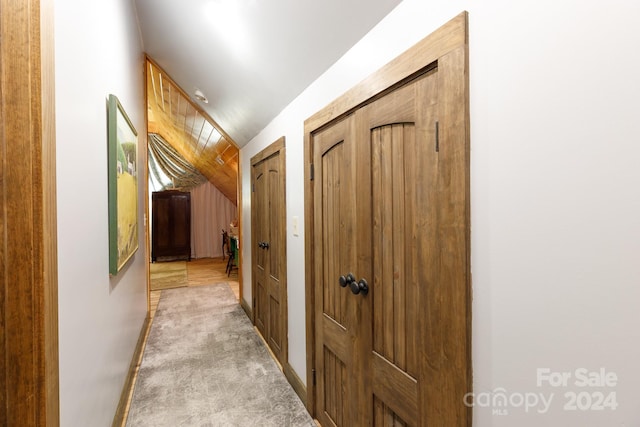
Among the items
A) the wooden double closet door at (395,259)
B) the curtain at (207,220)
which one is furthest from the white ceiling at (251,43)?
the curtain at (207,220)

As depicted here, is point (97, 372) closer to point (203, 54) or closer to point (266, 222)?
point (266, 222)

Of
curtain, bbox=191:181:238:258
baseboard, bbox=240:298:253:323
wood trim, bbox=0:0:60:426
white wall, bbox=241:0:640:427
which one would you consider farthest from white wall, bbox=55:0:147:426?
curtain, bbox=191:181:238:258

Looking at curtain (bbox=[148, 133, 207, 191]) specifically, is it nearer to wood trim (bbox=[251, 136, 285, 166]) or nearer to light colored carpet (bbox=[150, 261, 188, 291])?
light colored carpet (bbox=[150, 261, 188, 291])

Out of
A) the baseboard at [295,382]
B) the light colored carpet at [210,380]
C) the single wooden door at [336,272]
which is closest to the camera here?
the single wooden door at [336,272]

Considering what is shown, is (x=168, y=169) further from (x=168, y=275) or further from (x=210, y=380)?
(x=210, y=380)

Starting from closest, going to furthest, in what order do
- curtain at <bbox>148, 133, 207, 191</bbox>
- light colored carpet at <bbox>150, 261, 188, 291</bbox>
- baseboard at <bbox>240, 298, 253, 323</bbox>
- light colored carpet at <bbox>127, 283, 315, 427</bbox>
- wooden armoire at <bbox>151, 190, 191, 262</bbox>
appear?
light colored carpet at <bbox>127, 283, 315, 427</bbox>
baseboard at <bbox>240, 298, 253, 323</bbox>
light colored carpet at <bbox>150, 261, 188, 291</bbox>
curtain at <bbox>148, 133, 207, 191</bbox>
wooden armoire at <bbox>151, 190, 191, 262</bbox>

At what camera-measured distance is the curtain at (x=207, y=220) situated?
815 centimetres

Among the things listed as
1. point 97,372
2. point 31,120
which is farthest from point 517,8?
point 97,372

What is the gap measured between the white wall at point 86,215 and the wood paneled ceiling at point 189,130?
1.93 m

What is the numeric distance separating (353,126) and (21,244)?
1203 mm

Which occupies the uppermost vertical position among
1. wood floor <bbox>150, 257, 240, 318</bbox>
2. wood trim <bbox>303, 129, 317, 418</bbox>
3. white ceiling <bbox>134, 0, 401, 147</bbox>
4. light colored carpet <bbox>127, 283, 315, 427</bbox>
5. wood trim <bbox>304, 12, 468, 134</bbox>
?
Answer: white ceiling <bbox>134, 0, 401, 147</bbox>

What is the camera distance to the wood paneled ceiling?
376 cm

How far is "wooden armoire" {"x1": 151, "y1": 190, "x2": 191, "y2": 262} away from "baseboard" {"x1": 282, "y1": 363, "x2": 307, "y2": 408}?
6.06m

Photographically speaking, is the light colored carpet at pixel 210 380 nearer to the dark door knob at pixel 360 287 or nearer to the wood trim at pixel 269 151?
the dark door knob at pixel 360 287
